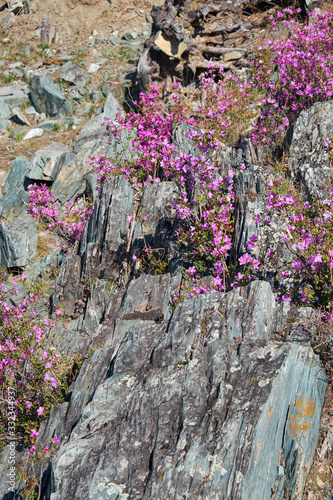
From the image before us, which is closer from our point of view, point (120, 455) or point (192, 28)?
point (120, 455)

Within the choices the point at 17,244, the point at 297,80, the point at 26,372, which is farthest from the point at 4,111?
the point at 26,372

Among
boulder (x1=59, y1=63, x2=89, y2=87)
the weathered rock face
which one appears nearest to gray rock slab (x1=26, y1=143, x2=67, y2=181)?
boulder (x1=59, y1=63, x2=89, y2=87)

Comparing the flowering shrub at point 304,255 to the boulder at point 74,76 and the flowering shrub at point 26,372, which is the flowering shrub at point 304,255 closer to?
the flowering shrub at point 26,372

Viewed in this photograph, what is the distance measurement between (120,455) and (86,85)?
1644 cm

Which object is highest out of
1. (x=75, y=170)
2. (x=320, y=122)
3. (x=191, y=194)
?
(x=191, y=194)

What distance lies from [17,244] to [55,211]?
1.63 m

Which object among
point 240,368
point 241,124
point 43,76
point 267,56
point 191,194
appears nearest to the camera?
point 240,368

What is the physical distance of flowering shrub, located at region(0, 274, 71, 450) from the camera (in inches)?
258

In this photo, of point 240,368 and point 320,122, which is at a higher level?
point 240,368

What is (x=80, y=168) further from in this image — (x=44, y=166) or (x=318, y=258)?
(x=318, y=258)

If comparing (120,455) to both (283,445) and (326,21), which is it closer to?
(283,445)

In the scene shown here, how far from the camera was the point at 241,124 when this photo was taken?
11195 millimetres

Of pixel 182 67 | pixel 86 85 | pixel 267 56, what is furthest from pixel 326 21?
pixel 86 85

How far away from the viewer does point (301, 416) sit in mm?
4227
